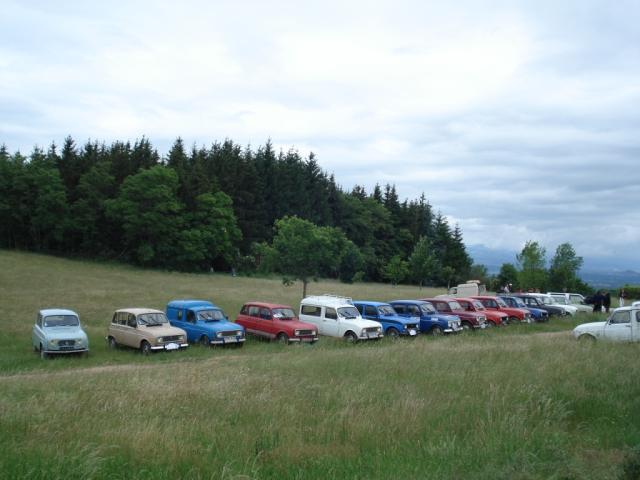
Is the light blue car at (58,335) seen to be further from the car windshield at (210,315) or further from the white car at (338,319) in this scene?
the white car at (338,319)

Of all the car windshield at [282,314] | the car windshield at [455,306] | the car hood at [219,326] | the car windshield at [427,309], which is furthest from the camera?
the car windshield at [455,306]

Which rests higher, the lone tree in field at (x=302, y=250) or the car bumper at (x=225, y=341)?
the lone tree in field at (x=302, y=250)

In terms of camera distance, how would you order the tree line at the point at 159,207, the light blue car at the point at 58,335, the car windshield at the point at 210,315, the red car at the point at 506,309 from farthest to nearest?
the tree line at the point at 159,207
the red car at the point at 506,309
the car windshield at the point at 210,315
the light blue car at the point at 58,335

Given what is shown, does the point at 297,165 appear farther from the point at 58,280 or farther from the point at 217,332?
the point at 217,332

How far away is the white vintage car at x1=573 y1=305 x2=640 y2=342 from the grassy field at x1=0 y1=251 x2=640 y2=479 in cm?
352

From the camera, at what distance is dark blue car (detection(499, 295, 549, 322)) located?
29.5 metres

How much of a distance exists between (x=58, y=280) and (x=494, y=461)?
4172 cm

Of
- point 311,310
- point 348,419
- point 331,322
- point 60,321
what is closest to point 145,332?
point 60,321

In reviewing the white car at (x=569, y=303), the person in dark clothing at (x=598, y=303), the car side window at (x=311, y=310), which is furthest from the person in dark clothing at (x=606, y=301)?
the car side window at (x=311, y=310)

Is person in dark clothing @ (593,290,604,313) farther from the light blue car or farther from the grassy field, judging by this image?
the light blue car

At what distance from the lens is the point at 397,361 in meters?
13.4

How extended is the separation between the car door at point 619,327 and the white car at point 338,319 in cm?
806

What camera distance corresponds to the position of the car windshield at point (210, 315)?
72.4 ft

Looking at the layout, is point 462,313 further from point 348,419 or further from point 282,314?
point 348,419
